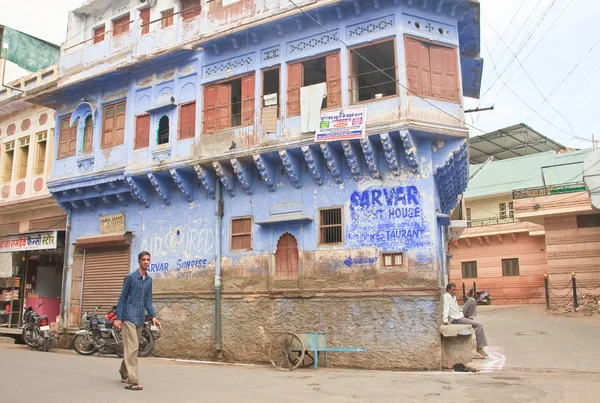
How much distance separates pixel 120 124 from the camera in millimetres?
17406

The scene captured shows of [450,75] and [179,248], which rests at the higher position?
[450,75]

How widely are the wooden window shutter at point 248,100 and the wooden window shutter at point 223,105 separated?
54cm

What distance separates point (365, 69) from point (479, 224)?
23.1 m

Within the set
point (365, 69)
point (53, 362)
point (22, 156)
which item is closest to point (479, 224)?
point (365, 69)

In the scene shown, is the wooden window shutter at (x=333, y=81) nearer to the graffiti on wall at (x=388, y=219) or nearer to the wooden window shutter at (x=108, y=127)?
the graffiti on wall at (x=388, y=219)

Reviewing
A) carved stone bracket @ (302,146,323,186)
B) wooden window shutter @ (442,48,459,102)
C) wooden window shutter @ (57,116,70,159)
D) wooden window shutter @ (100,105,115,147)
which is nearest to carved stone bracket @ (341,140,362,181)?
carved stone bracket @ (302,146,323,186)

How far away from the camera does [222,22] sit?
15.6m

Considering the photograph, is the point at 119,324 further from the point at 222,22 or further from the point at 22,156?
the point at 22,156

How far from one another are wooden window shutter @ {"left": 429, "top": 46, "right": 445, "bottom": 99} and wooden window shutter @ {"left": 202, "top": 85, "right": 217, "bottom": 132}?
236 inches

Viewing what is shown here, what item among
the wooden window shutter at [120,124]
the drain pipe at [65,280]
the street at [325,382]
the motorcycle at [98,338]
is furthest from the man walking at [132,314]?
the drain pipe at [65,280]

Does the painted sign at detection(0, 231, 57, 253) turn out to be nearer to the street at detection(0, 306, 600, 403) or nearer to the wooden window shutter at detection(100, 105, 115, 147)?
the wooden window shutter at detection(100, 105, 115, 147)

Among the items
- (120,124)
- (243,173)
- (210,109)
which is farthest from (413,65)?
(120,124)

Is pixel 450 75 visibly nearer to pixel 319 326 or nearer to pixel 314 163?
pixel 314 163

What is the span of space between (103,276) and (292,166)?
7647 mm
